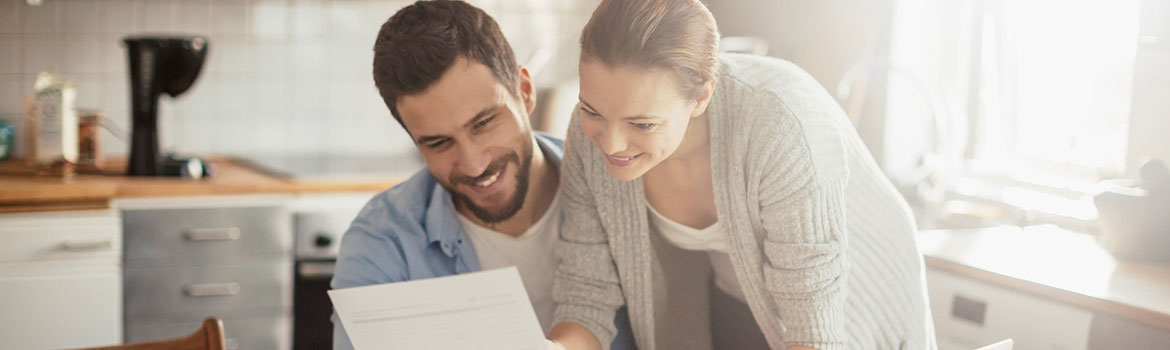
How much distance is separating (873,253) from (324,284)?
167 centimetres

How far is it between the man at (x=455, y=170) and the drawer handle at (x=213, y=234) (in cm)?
112

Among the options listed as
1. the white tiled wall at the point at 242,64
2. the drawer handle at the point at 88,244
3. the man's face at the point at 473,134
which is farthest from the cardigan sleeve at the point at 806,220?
the white tiled wall at the point at 242,64

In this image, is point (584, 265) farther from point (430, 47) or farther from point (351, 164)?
point (351, 164)

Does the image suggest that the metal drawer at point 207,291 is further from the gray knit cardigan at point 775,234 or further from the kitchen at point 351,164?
the gray knit cardigan at point 775,234

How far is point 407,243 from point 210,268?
1276mm

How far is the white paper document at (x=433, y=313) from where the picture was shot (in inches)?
40.7

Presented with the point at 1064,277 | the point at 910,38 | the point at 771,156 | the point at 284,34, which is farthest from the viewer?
the point at 284,34

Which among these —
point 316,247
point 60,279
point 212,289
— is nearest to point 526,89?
point 316,247

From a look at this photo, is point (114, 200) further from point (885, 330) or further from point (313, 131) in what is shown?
point (885, 330)

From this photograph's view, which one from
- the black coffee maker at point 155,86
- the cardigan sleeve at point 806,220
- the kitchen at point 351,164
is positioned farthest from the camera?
the black coffee maker at point 155,86

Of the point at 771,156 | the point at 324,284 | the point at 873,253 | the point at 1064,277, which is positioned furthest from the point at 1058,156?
the point at 324,284

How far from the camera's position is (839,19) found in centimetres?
293

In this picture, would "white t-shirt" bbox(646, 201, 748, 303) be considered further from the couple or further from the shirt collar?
the shirt collar

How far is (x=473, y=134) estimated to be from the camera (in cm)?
136
